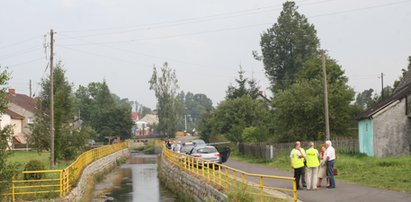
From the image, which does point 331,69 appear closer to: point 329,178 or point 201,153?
point 201,153

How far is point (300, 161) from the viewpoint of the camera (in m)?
19.1

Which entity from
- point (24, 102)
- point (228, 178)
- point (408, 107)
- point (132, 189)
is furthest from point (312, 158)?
point (24, 102)

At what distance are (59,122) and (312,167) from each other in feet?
76.2

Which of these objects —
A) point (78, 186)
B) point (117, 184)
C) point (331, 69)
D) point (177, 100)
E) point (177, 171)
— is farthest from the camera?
point (177, 100)

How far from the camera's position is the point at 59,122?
37.7 metres

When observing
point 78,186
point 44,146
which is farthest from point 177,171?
point 44,146

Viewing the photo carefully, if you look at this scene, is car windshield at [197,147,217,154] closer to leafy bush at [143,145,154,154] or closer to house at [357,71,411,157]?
house at [357,71,411,157]

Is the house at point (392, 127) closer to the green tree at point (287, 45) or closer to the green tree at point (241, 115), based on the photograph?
the green tree at point (241, 115)

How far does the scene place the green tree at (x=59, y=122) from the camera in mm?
37625

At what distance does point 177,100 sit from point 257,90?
3111 centimetres

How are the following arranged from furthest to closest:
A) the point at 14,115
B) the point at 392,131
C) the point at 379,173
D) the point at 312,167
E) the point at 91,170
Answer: the point at 14,115 < the point at 91,170 < the point at 392,131 < the point at 379,173 < the point at 312,167

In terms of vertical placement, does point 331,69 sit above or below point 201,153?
above

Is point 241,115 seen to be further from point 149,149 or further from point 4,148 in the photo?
point 4,148

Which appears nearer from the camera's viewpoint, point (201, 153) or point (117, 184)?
point (201, 153)
